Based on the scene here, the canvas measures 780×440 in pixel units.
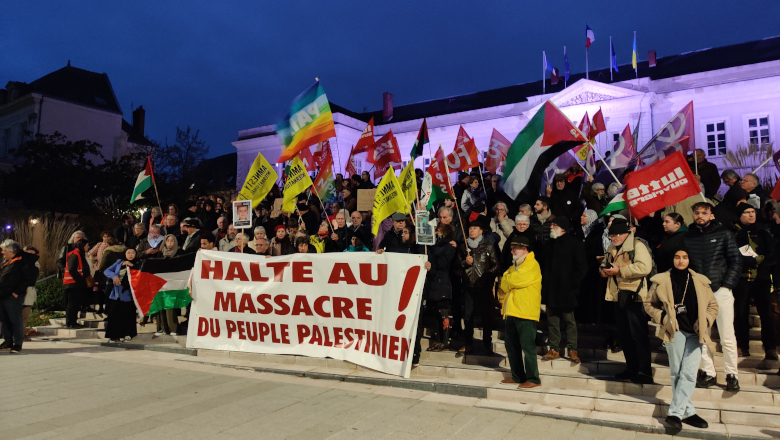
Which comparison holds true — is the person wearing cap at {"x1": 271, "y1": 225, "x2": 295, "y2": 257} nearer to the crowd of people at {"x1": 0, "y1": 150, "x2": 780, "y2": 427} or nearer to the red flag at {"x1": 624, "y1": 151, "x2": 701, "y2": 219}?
the crowd of people at {"x1": 0, "y1": 150, "x2": 780, "y2": 427}

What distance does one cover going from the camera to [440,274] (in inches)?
322

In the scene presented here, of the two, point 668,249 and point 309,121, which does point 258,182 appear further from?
point 668,249

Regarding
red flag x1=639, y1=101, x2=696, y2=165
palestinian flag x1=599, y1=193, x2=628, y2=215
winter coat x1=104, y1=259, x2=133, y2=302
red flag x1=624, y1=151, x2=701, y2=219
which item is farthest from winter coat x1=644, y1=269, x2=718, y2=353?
winter coat x1=104, y1=259, x2=133, y2=302

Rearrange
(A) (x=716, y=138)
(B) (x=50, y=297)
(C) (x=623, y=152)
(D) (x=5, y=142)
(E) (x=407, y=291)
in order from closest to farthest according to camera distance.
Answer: (E) (x=407, y=291)
(C) (x=623, y=152)
(B) (x=50, y=297)
(A) (x=716, y=138)
(D) (x=5, y=142)

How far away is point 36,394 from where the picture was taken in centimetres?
711

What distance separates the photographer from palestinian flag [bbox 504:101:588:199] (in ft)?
28.5

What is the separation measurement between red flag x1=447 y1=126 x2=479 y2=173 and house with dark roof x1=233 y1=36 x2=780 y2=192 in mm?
13576

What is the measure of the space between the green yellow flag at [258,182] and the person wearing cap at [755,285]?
8.27 metres

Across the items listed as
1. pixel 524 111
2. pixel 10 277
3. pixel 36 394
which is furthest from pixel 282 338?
pixel 524 111

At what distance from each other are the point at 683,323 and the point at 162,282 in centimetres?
868

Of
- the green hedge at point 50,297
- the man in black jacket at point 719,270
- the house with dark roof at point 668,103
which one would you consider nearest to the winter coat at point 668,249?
the man in black jacket at point 719,270

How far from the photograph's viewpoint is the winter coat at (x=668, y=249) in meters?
6.90

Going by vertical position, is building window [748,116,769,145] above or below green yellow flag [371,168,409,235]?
above

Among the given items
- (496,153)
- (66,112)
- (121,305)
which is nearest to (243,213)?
(121,305)
